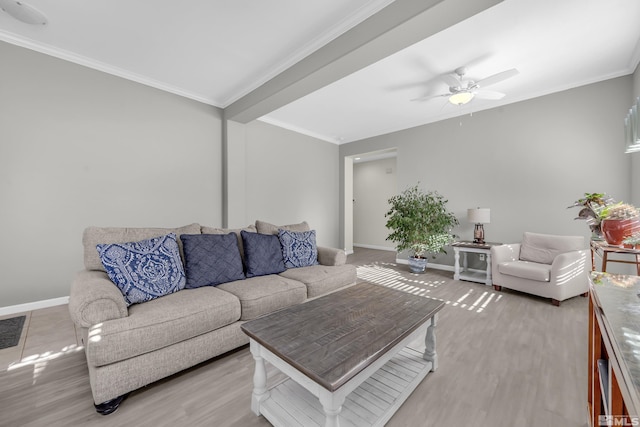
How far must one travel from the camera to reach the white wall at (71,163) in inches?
102

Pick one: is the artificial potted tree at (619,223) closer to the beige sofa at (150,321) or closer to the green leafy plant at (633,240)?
the green leafy plant at (633,240)

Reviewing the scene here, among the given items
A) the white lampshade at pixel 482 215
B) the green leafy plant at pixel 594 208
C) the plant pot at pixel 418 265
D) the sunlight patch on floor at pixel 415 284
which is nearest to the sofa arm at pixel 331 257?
the sunlight patch on floor at pixel 415 284

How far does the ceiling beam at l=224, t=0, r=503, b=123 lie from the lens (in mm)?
1842

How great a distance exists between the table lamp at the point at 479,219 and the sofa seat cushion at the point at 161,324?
11.9 feet

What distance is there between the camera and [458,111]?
4.27m

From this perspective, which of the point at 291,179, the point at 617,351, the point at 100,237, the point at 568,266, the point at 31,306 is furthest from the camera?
the point at 291,179

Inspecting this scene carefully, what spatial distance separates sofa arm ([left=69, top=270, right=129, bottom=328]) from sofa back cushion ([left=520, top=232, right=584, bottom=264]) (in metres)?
4.40

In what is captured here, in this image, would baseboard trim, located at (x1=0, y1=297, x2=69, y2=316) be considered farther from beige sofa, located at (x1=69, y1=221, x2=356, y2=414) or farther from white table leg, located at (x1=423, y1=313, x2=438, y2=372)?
white table leg, located at (x1=423, y1=313, x2=438, y2=372)

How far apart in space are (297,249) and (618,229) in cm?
242

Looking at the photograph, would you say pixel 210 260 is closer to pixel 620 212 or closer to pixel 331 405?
pixel 331 405

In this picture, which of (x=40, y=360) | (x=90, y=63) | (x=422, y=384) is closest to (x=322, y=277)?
→ (x=422, y=384)

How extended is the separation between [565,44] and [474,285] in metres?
2.96

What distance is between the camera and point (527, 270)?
3.01 meters

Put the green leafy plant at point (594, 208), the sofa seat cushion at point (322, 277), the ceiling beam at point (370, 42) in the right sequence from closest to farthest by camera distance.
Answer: the green leafy plant at point (594, 208) < the ceiling beam at point (370, 42) < the sofa seat cushion at point (322, 277)
